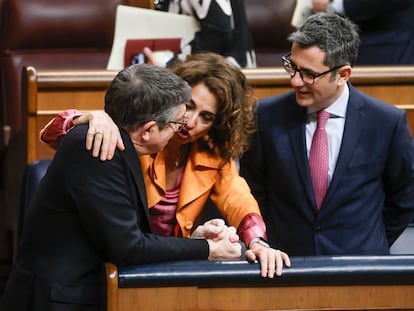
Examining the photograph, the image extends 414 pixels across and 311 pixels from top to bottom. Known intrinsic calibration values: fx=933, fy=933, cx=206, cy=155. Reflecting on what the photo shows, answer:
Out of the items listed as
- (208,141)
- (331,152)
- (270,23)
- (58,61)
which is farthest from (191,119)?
(270,23)

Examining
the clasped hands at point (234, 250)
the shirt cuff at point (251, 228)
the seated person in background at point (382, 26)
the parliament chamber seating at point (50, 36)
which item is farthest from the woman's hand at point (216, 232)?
the parliament chamber seating at point (50, 36)

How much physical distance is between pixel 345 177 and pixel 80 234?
2.48ft

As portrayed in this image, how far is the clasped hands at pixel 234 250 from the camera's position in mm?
1793

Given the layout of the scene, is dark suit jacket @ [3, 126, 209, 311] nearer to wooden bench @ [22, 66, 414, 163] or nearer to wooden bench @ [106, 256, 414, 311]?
wooden bench @ [106, 256, 414, 311]

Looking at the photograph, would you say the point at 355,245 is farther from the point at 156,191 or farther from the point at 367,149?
the point at 156,191

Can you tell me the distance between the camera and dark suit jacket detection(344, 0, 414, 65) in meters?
3.40

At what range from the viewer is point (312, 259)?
5.95 feet

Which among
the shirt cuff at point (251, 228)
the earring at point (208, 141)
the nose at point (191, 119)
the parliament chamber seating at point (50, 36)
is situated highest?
the nose at point (191, 119)

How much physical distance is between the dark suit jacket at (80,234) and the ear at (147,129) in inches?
1.4

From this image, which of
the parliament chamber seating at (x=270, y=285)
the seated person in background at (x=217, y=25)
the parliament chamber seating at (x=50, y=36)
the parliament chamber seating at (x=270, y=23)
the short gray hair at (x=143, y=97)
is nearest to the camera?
the parliament chamber seating at (x=270, y=285)

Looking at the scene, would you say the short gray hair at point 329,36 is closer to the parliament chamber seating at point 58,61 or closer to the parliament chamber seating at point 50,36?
the parliament chamber seating at point 58,61

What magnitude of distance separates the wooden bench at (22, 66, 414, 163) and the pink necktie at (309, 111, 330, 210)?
2.34 ft

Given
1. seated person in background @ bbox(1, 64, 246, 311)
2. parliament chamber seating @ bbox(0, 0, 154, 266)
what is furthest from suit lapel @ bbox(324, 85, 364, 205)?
parliament chamber seating @ bbox(0, 0, 154, 266)

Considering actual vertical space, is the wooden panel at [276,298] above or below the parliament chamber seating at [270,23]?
above
